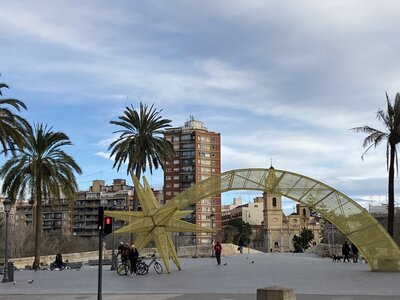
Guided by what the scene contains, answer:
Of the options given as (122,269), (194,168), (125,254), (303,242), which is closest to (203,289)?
(122,269)

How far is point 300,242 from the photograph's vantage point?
137 metres

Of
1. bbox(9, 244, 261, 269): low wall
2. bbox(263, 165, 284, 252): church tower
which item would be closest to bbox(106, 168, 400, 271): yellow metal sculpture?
bbox(9, 244, 261, 269): low wall

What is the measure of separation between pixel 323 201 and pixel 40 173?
772 inches

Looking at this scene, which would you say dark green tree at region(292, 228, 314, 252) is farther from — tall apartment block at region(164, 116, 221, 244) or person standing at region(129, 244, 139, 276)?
person standing at region(129, 244, 139, 276)

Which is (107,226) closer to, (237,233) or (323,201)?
(323,201)

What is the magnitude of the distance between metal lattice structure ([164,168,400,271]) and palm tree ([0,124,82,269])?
10.5m

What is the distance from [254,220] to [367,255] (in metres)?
162

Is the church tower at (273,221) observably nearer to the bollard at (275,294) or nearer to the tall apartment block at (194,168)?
the tall apartment block at (194,168)

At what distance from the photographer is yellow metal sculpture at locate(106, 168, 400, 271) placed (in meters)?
27.2

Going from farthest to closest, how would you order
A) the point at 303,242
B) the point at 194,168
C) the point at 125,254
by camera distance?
the point at 303,242 → the point at 194,168 → the point at 125,254

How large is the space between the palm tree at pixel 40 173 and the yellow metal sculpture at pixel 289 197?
900 centimetres

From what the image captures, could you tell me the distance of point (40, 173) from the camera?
36688mm

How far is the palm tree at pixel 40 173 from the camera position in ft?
120

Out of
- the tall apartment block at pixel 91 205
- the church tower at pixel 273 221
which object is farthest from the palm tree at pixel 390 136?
the tall apartment block at pixel 91 205
